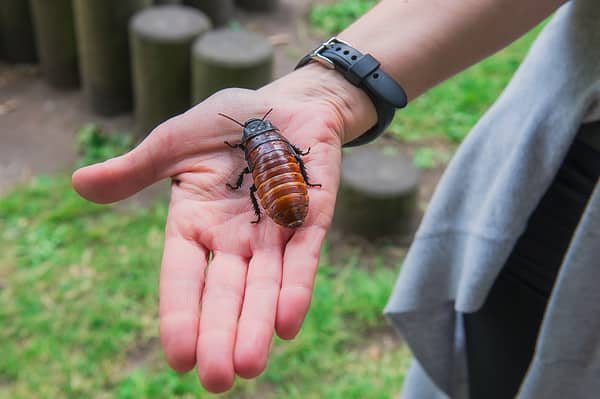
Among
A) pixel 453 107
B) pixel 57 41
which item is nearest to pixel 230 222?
pixel 453 107

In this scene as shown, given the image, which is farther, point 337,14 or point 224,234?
point 337,14

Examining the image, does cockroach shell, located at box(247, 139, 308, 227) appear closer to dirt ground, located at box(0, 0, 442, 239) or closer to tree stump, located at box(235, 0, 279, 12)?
dirt ground, located at box(0, 0, 442, 239)

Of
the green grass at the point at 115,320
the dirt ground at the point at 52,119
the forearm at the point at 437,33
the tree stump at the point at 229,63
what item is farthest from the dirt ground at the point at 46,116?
the forearm at the point at 437,33

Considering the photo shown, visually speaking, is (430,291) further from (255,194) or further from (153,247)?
(153,247)

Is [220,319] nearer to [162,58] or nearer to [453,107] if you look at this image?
[162,58]

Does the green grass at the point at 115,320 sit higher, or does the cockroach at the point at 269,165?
the cockroach at the point at 269,165

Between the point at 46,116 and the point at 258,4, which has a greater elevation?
the point at 258,4

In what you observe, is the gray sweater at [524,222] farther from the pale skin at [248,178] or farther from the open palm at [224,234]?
the open palm at [224,234]
